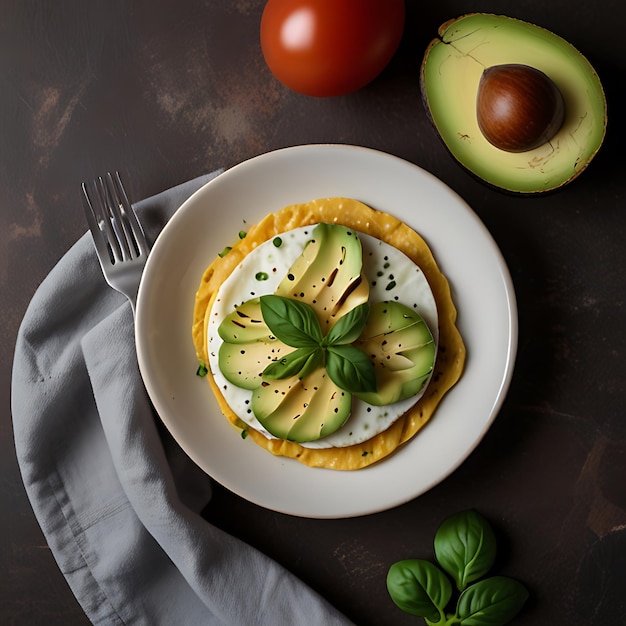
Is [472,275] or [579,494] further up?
[472,275]

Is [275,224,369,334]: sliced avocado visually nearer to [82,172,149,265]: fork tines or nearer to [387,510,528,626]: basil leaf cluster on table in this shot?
[82,172,149,265]: fork tines

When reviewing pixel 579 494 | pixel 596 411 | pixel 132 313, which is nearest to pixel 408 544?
pixel 579 494

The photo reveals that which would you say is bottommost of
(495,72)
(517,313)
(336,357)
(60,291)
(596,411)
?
(596,411)

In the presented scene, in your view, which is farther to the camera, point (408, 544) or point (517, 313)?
point (408, 544)

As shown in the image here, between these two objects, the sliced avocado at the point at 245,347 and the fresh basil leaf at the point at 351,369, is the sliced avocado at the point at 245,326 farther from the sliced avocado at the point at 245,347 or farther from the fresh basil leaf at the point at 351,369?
the fresh basil leaf at the point at 351,369

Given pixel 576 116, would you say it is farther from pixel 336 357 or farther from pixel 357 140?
pixel 336 357

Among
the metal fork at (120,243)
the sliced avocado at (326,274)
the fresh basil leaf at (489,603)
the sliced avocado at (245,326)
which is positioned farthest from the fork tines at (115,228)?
the fresh basil leaf at (489,603)

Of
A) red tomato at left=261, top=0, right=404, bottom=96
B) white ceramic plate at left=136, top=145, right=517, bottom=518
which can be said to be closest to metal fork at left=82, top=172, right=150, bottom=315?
white ceramic plate at left=136, top=145, right=517, bottom=518
